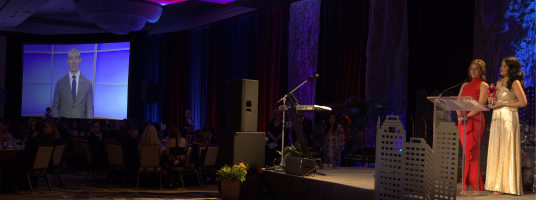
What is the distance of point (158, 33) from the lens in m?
14.2

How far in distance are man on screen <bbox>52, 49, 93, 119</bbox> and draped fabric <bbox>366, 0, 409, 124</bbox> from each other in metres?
9.58

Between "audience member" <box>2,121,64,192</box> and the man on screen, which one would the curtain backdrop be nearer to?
"audience member" <box>2,121,64,192</box>

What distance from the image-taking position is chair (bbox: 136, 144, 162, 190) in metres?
6.76

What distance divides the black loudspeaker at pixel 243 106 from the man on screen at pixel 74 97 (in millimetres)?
9631

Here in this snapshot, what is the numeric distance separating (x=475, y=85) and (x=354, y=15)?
4.23 m

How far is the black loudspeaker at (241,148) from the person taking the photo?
5.32m

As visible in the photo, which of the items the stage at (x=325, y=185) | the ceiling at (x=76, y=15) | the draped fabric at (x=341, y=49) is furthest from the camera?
the ceiling at (x=76, y=15)

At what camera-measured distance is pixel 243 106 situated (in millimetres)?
5426

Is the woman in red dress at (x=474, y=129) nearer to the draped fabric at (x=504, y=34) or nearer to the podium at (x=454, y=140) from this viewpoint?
the podium at (x=454, y=140)

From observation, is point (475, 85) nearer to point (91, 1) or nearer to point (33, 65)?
point (91, 1)

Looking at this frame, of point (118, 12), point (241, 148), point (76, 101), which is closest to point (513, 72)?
point (241, 148)

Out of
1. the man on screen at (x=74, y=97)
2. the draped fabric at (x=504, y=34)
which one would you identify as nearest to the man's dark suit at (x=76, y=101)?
the man on screen at (x=74, y=97)

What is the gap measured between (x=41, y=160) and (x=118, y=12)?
14.6ft

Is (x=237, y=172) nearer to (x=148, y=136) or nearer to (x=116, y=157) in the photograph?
(x=148, y=136)
